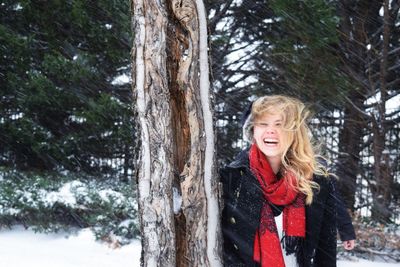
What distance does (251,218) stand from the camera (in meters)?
2.02

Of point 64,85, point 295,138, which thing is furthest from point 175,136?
point 64,85

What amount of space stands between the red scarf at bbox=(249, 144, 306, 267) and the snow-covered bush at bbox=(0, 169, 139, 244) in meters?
3.84

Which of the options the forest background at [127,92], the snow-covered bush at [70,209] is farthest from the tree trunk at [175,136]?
the forest background at [127,92]

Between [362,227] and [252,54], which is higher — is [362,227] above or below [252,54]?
below

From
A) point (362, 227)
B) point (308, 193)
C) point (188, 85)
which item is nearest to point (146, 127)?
point (188, 85)

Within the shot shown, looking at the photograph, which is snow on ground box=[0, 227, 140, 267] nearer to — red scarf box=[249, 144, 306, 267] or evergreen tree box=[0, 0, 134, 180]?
evergreen tree box=[0, 0, 134, 180]

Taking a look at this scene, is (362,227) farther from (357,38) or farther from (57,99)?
(57,99)

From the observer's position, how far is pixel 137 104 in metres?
1.83

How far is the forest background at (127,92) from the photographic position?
6336 mm

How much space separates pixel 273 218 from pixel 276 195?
0.33ft

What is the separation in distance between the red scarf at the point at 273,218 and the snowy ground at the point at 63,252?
335 cm

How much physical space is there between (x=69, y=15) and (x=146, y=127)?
6111 mm

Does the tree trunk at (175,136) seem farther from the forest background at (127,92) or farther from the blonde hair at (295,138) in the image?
the forest background at (127,92)

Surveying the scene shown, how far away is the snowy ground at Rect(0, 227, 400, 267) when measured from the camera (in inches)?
201
